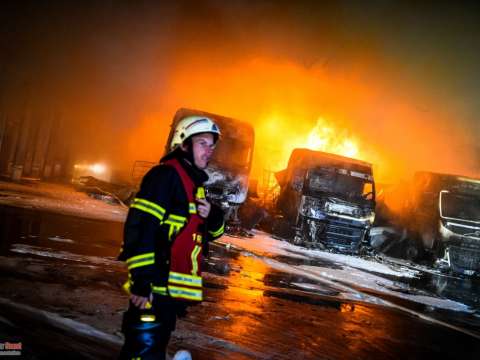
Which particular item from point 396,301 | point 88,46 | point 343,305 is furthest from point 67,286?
point 88,46

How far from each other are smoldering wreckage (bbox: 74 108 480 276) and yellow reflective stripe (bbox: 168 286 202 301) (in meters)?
7.80

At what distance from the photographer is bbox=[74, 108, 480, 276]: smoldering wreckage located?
10414 mm

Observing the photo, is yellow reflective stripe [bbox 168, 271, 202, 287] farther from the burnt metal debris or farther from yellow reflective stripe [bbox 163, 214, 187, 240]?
the burnt metal debris

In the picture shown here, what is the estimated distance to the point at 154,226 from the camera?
195cm

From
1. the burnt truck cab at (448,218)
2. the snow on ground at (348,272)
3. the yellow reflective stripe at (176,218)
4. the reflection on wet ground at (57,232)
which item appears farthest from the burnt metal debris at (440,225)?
the yellow reflective stripe at (176,218)

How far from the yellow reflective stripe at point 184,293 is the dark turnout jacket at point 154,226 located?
6cm

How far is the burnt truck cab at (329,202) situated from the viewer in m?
10.4

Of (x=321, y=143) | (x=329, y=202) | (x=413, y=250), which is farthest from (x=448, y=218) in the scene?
(x=321, y=143)

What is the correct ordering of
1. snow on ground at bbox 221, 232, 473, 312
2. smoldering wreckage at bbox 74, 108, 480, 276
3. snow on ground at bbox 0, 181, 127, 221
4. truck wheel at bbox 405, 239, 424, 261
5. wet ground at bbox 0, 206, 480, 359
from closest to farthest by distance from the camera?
wet ground at bbox 0, 206, 480, 359 < snow on ground at bbox 221, 232, 473, 312 < snow on ground at bbox 0, 181, 127, 221 < smoldering wreckage at bbox 74, 108, 480, 276 < truck wheel at bbox 405, 239, 424, 261

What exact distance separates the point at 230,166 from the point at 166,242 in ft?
27.6

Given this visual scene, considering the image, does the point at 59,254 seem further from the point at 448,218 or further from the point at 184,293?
the point at 448,218

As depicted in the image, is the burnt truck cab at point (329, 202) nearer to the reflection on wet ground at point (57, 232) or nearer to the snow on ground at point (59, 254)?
the reflection on wet ground at point (57, 232)

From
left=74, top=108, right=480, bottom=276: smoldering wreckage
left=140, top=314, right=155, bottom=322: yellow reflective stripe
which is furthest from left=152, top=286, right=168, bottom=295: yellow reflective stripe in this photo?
left=74, top=108, right=480, bottom=276: smoldering wreckage

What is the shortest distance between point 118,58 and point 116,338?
18.6 metres
